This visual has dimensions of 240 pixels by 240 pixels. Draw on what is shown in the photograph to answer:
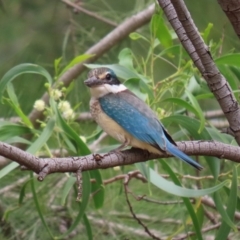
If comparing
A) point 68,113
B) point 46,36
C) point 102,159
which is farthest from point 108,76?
point 46,36

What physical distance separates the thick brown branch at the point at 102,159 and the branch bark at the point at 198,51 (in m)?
0.07

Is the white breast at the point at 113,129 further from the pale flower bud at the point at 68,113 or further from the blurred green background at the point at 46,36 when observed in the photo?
the blurred green background at the point at 46,36

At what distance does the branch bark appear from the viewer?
1.20 meters

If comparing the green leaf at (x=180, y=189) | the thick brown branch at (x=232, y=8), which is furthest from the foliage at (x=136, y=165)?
the thick brown branch at (x=232, y=8)

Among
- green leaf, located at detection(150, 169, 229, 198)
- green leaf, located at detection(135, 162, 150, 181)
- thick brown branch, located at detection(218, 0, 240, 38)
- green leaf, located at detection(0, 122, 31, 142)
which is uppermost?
thick brown branch, located at detection(218, 0, 240, 38)

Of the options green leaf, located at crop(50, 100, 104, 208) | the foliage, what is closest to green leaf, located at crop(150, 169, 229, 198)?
the foliage

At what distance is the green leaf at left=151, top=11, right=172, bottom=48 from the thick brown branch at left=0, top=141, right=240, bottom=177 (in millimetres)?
283

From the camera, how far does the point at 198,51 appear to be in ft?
4.11

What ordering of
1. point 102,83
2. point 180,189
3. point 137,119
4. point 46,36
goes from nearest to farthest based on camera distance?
point 180,189 → point 137,119 → point 102,83 → point 46,36

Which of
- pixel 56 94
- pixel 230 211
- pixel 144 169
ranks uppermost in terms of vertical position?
pixel 56 94

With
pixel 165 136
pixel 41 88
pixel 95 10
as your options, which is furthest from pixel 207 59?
pixel 95 10

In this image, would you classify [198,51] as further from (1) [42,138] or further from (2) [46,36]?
(2) [46,36]

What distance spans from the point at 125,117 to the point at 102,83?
0.12 metres

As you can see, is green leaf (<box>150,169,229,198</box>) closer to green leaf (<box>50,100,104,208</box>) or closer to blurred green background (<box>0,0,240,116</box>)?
green leaf (<box>50,100,104,208</box>)
